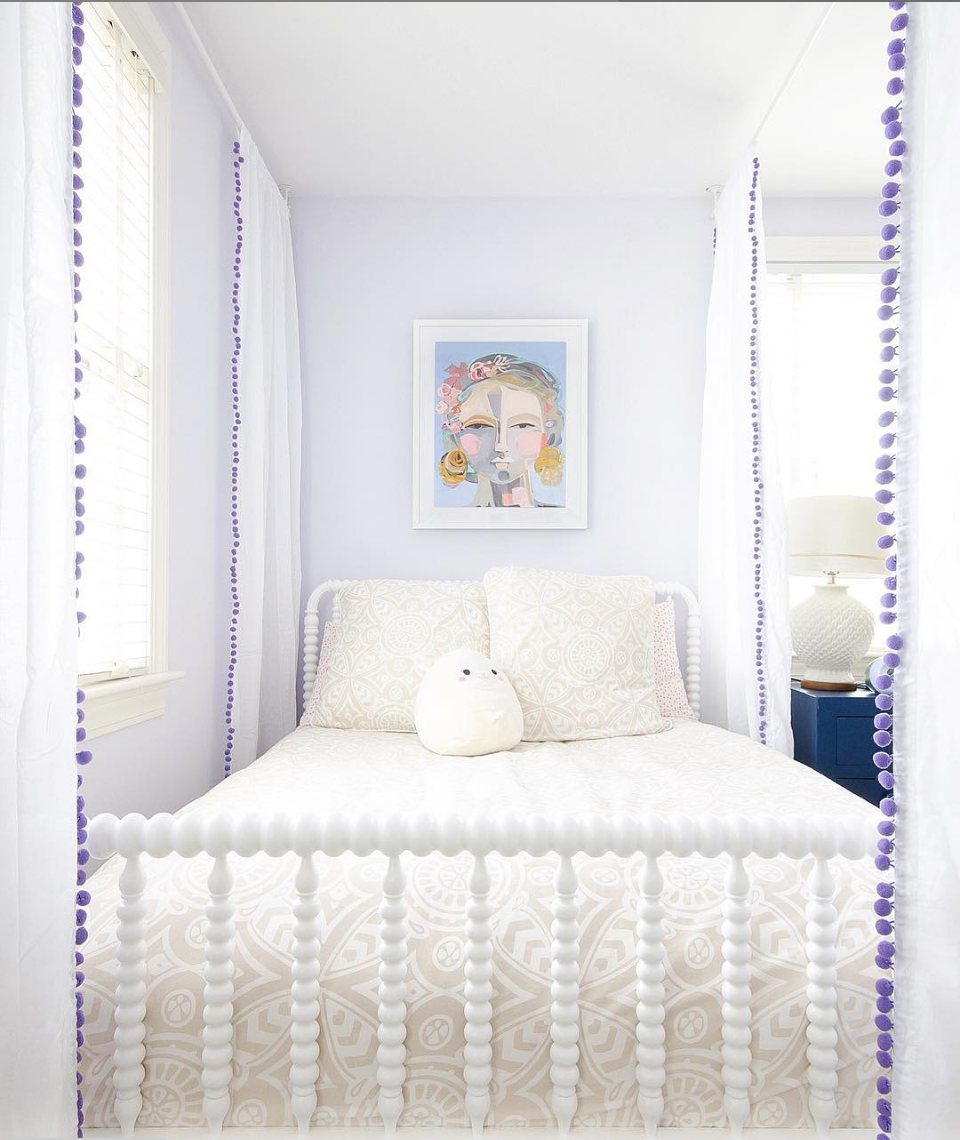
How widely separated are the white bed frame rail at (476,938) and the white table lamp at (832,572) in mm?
1723

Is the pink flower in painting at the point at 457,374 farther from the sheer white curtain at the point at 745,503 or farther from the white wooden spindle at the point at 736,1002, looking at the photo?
the white wooden spindle at the point at 736,1002

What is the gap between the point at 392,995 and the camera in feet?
3.18

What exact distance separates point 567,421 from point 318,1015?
220 centimetres

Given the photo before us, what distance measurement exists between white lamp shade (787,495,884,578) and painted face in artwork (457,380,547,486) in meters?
0.90

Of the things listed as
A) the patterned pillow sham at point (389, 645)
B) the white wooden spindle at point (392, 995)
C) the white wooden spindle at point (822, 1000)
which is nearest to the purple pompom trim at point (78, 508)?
the white wooden spindle at point (392, 995)

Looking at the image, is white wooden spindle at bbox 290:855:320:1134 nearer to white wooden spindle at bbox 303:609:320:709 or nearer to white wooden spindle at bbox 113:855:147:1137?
white wooden spindle at bbox 113:855:147:1137

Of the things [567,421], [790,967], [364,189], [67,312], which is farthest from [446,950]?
[567,421]

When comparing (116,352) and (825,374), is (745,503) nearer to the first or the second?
(825,374)

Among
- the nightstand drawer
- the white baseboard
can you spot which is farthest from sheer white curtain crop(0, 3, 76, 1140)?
the nightstand drawer

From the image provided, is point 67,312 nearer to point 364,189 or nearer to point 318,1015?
point 318,1015

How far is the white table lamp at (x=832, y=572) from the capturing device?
2541 mm

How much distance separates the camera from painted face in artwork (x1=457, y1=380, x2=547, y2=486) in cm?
284

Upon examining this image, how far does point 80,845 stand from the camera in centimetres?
95

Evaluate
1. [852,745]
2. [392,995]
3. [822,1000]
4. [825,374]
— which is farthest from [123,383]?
[825,374]
